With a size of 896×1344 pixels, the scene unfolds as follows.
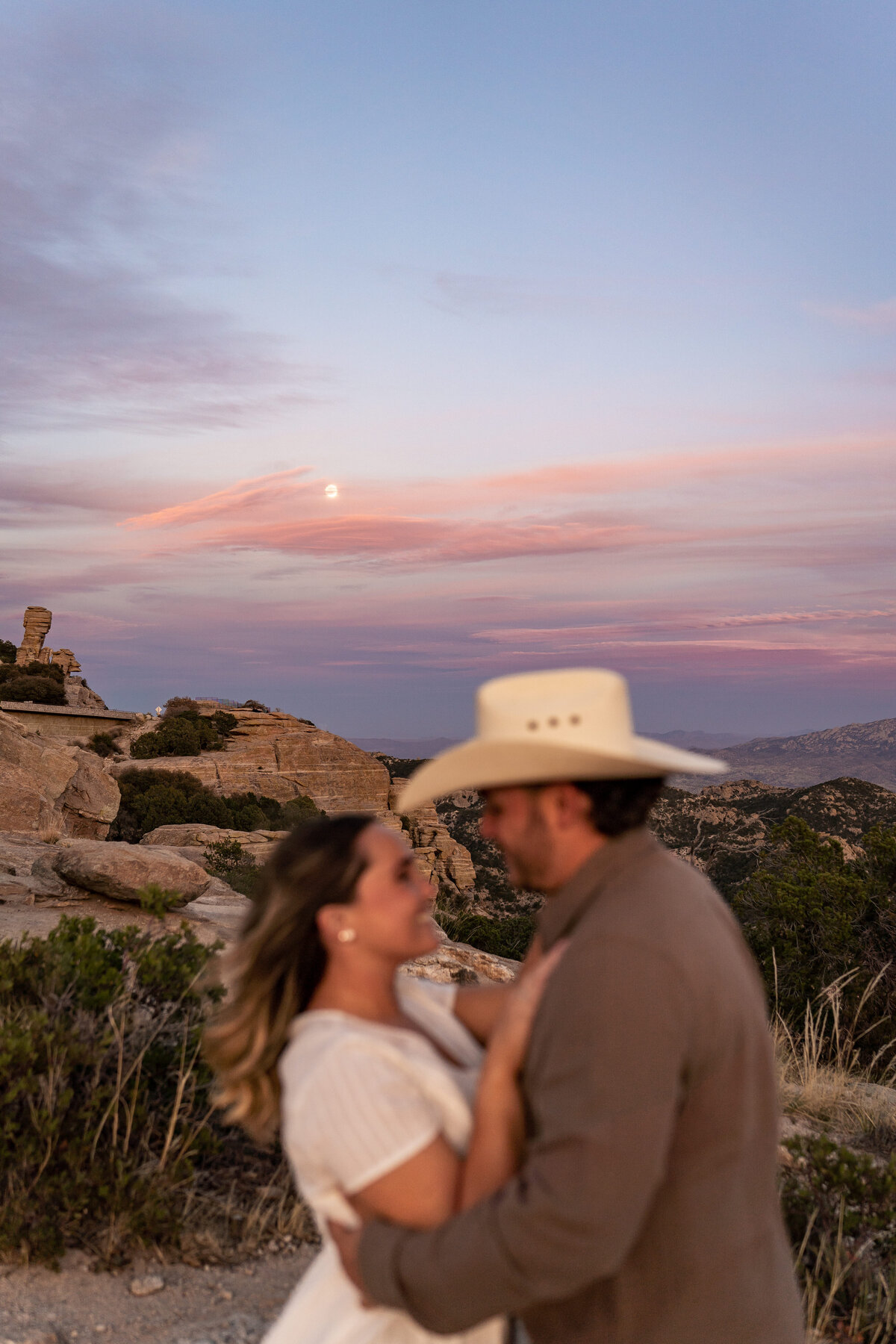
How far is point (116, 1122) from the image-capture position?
11.8 ft

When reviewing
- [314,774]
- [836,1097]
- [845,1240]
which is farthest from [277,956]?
[314,774]

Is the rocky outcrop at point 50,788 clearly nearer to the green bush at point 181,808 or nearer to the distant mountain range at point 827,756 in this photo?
the green bush at point 181,808

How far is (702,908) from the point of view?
155 centimetres

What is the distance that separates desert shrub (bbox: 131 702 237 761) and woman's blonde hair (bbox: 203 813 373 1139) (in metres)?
34.6

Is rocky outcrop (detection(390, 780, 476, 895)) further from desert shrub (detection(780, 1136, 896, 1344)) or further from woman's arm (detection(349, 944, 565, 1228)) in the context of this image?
woman's arm (detection(349, 944, 565, 1228))

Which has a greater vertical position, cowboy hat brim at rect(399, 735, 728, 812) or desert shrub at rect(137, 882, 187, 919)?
cowboy hat brim at rect(399, 735, 728, 812)

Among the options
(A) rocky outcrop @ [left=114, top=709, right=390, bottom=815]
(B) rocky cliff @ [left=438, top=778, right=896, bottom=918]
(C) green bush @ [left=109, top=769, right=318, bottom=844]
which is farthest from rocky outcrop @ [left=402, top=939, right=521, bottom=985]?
(A) rocky outcrop @ [left=114, top=709, right=390, bottom=815]

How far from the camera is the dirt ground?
126 inches

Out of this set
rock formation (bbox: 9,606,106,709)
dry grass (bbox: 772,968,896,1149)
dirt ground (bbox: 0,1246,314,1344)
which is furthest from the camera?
rock formation (bbox: 9,606,106,709)

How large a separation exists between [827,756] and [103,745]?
248 feet

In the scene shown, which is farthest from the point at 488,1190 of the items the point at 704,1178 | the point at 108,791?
the point at 108,791

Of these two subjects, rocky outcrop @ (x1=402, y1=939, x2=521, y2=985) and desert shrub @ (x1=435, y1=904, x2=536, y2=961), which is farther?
desert shrub @ (x1=435, y1=904, x2=536, y2=961)

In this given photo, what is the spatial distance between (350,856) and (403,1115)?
1.52ft

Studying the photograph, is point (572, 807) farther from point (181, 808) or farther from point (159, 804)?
point (181, 808)
